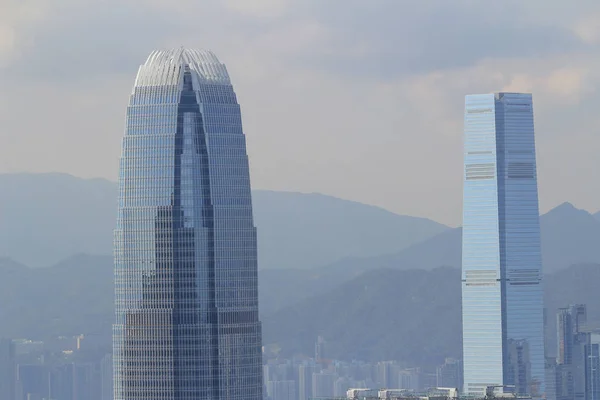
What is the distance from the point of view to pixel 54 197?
199750 mm

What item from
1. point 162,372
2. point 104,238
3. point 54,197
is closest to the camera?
point 162,372

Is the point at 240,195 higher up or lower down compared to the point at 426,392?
higher up

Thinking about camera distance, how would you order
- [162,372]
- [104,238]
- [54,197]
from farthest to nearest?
[54,197]
[104,238]
[162,372]

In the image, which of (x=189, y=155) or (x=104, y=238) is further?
(x=104, y=238)

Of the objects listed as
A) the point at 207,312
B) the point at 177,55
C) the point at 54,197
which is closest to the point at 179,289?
the point at 207,312

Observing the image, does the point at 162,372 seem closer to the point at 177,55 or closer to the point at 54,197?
the point at 177,55

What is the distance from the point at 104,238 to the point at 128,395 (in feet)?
130

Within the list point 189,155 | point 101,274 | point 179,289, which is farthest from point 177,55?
point 101,274

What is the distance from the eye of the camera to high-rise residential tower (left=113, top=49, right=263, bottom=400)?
5768 inches

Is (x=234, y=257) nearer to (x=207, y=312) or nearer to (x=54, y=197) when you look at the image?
(x=207, y=312)

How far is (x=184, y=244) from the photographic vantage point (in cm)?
14738

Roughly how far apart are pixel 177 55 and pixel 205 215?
1168 centimetres

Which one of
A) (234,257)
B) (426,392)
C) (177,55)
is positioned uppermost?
(177,55)

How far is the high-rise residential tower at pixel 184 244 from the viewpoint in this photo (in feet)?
481
